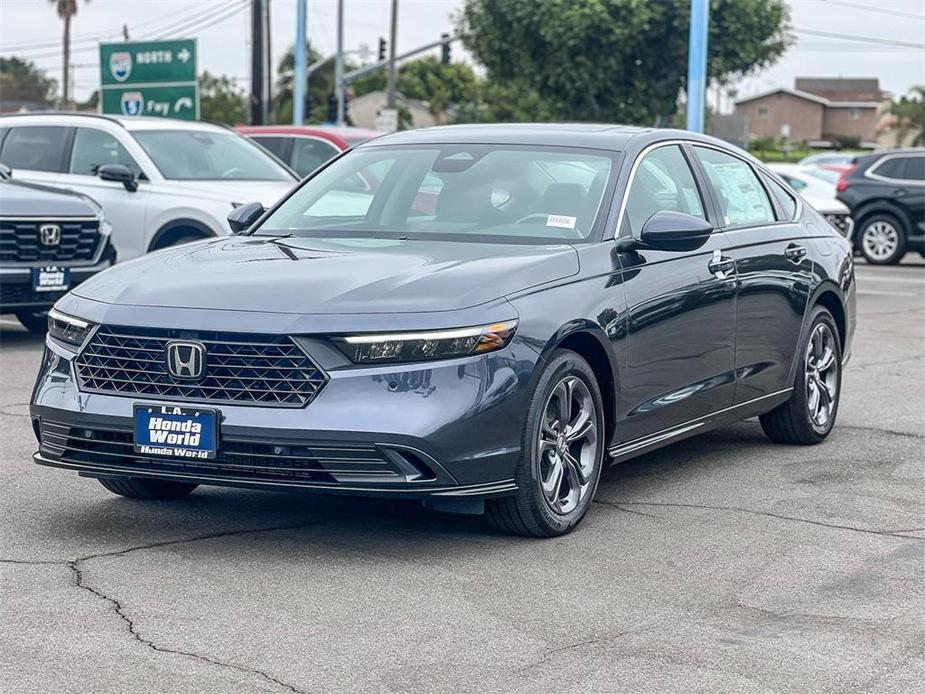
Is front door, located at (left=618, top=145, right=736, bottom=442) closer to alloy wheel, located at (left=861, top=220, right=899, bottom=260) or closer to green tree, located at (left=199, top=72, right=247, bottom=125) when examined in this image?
alloy wheel, located at (left=861, top=220, right=899, bottom=260)

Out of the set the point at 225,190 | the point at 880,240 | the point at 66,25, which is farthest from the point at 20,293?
the point at 66,25

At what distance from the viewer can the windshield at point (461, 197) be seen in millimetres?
6504

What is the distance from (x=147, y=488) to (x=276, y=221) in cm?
136

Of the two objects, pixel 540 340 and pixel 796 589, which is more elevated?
pixel 540 340

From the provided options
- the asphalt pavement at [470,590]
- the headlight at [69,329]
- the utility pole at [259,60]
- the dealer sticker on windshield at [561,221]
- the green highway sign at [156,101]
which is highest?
the utility pole at [259,60]

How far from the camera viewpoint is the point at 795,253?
7.98 meters

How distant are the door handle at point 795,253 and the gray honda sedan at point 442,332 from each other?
0.70ft

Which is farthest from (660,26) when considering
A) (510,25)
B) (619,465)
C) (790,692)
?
(790,692)

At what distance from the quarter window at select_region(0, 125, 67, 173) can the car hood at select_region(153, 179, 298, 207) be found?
1372 millimetres

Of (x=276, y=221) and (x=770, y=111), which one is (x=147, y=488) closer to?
(x=276, y=221)

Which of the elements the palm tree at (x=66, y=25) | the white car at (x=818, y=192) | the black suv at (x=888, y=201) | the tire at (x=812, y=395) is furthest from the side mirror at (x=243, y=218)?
the palm tree at (x=66, y=25)

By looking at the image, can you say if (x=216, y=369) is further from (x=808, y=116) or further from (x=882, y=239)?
(x=808, y=116)

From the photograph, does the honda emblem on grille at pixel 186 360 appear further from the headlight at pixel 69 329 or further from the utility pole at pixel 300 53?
the utility pole at pixel 300 53

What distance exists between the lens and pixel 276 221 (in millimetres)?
7051
